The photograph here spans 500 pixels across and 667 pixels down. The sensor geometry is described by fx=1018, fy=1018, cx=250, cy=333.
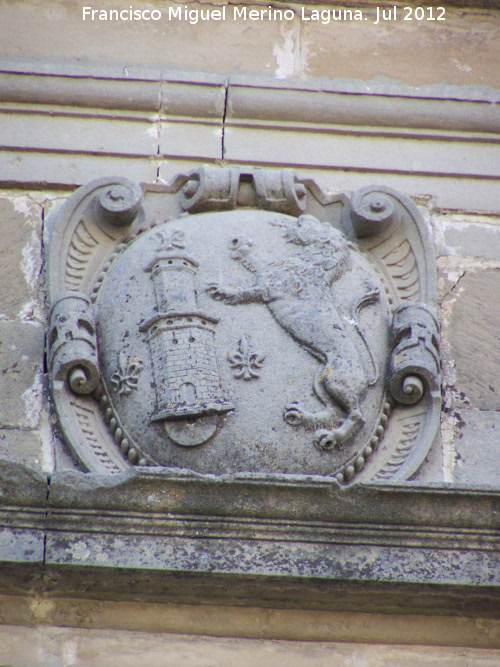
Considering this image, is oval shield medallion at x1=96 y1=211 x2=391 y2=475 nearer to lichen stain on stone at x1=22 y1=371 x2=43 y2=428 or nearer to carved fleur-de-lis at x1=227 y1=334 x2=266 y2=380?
carved fleur-de-lis at x1=227 y1=334 x2=266 y2=380

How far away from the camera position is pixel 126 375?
292 centimetres

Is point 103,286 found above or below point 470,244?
below

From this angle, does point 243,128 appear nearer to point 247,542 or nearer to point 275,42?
point 275,42

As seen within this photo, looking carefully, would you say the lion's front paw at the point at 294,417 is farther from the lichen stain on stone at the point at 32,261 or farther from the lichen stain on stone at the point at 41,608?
the lichen stain on stone at the point at 32,261

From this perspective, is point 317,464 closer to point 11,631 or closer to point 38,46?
point 11,631

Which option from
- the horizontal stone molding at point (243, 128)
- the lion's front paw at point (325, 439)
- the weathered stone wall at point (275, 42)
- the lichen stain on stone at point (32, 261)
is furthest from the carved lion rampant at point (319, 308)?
the weathered stone wall at point (275, 42)

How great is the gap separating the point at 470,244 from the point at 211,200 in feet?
2.99

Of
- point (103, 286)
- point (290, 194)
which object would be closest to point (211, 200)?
point (290, 194)

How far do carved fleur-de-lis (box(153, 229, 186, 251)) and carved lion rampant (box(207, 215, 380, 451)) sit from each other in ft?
0.53

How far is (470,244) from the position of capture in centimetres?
352

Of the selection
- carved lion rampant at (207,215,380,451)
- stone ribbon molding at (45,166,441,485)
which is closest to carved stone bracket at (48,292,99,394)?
stone ribbon molding at (45,166,441,485)

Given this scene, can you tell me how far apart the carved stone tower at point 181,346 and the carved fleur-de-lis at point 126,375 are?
6 cm

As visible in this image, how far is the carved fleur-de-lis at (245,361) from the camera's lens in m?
2.89

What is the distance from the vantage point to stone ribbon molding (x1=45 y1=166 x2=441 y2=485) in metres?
2.81
